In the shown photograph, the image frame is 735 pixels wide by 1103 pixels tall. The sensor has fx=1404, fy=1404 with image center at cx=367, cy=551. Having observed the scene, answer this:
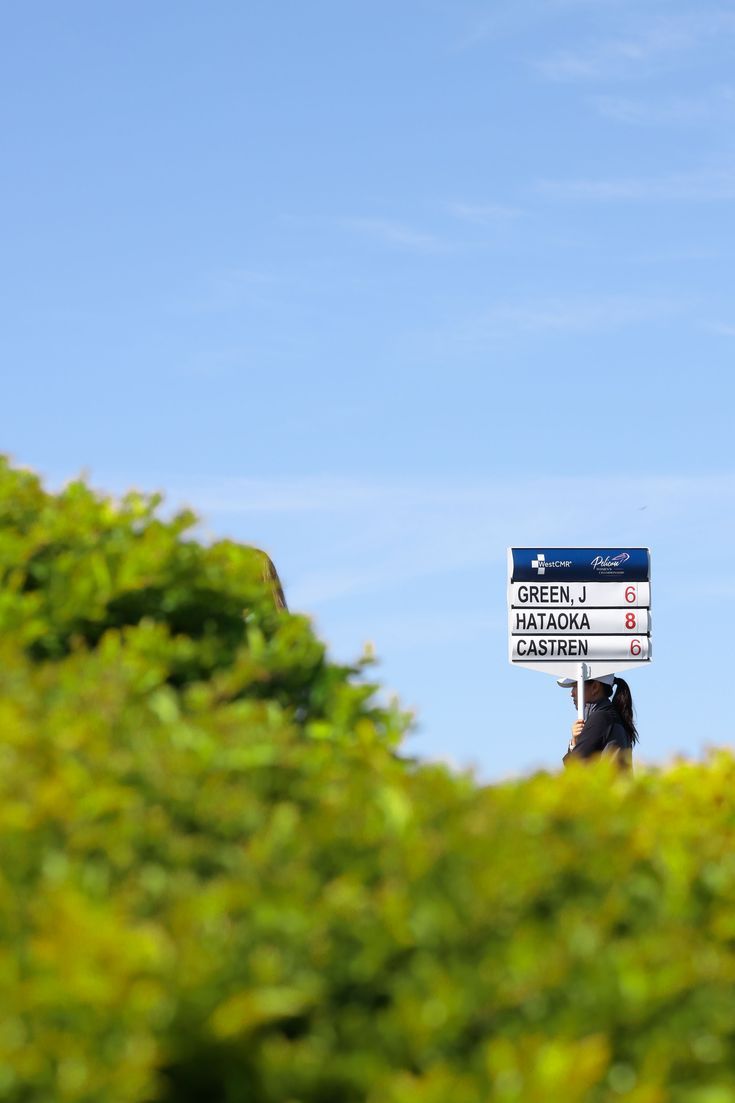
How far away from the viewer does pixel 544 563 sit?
72.8 ft

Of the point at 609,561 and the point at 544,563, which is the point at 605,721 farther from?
the point at 609,561

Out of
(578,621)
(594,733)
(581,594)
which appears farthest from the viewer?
(581,594)

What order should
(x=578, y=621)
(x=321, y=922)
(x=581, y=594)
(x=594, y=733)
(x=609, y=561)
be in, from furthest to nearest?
(x=609, y=561), (x=581, y=594), (x=578, y=621), (x=594, y=733), (x=321, y=922)

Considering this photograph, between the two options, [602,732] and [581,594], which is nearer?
[602,732]

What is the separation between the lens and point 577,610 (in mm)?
22062

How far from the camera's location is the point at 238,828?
10.1ft

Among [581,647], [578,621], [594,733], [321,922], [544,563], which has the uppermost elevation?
[544,563]

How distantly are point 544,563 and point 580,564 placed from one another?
0.60m

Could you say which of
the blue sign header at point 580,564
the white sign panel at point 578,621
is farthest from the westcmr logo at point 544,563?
the white sign panel at point 578,621

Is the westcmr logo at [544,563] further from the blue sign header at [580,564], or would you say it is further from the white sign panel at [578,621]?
the white sign panel at [578,621]

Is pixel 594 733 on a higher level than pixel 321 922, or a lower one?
higher

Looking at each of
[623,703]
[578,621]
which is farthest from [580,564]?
[623,703]

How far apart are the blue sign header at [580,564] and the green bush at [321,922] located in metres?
18.4

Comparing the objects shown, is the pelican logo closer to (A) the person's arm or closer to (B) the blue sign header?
(B) the blue sign header
